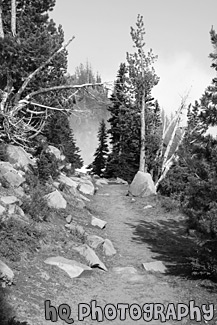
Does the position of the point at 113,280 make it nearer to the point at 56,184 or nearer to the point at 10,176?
the point at 10,176

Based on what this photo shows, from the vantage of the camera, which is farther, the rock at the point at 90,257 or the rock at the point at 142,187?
the rock at the point at 142,187

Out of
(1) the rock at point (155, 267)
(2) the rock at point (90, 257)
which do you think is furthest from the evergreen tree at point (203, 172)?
(2) the rock at point (90, 257)

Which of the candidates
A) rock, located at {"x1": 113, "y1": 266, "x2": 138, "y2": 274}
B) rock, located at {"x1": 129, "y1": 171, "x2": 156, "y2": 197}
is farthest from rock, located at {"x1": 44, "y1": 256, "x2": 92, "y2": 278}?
rock, located at {"x1": 129, "y1": 171, "x2": 156, "y2": 197}

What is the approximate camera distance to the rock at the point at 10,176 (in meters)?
11.4

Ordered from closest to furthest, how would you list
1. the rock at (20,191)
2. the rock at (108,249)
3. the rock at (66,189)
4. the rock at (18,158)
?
the rock at (108,249) → the rock at (20,191) → the rock at (18,158) → the rock at (66,189)

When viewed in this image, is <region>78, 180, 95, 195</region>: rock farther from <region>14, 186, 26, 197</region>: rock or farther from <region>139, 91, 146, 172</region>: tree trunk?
<region>14, 186, 26, 197</region>: rock

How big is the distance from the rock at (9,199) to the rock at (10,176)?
50.7 inches

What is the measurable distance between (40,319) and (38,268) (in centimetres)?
196

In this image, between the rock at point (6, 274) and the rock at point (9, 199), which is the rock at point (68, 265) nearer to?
the rock at point (6, 274)

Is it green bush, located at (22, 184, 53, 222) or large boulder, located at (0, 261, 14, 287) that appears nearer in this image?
large boulder, located at (0, 261, 14, 287)

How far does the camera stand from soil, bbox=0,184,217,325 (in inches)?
242

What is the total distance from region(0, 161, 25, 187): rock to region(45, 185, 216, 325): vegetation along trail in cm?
352

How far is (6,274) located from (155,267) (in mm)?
4347

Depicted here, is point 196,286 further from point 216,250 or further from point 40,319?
point 40,319
